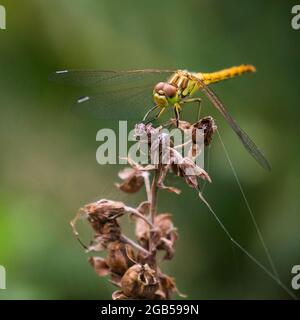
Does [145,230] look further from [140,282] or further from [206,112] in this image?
[206,112]

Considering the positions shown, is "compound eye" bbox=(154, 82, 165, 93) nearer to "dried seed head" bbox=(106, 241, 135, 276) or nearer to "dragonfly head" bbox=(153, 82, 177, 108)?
"dragonfly head" bbox=(153, 82, 177, 108)

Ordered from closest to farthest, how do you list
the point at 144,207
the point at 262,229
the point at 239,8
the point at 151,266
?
the point at 151,266 → the point at 144,207 → the point at 262,229 → the point at 239,8

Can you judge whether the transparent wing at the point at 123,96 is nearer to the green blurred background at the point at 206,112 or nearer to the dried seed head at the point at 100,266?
the green blurred background at the point at 206,112

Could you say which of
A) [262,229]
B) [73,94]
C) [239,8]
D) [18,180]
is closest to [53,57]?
[73,94]

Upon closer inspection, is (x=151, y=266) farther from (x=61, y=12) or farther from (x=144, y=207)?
(x=61, y=12)

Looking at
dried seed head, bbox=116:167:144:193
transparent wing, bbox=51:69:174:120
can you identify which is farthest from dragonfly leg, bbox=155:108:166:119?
dried seed head, bbox=116:167:144:193

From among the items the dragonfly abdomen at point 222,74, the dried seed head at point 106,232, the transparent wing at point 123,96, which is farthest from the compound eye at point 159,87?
the dried seed head at point 106,232
